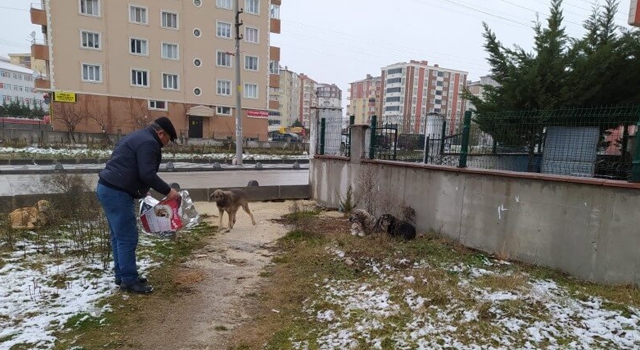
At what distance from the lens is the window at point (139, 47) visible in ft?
105

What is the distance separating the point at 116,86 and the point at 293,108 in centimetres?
6656

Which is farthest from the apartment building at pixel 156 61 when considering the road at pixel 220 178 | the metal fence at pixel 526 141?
the metal fence at pixel 526 141

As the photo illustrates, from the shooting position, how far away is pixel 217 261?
531 cm

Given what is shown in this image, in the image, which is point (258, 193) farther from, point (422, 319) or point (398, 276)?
point (422, 319)

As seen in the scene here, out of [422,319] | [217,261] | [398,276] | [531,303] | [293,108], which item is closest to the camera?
[422,319]

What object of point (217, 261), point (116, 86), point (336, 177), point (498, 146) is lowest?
point (217, 261)

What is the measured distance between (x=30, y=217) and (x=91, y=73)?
98.6 ft

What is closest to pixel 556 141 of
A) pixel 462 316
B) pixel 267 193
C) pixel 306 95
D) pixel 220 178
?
pixel 462 316

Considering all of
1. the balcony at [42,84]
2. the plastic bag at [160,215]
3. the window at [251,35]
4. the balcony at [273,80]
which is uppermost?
the window at [251,35]

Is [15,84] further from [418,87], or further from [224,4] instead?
[418,87]

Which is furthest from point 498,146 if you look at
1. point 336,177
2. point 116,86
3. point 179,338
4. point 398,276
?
point 116,86

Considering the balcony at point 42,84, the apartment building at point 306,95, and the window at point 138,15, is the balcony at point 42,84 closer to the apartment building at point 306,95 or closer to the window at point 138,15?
the window at point 138,15

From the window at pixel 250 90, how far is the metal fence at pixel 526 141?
29.0 meters

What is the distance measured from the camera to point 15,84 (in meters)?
76.3
